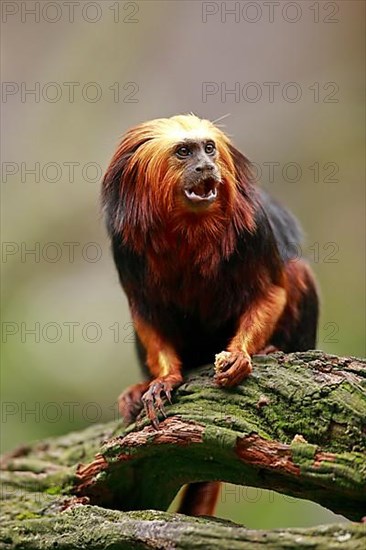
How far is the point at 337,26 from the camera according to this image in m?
7.86

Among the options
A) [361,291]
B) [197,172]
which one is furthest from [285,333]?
[361,291]

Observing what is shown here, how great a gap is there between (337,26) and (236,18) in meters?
1.01

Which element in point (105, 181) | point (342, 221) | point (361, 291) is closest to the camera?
point (105, 181)

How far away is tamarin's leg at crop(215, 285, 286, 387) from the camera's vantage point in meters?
3.15

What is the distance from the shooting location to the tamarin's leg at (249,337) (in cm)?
315

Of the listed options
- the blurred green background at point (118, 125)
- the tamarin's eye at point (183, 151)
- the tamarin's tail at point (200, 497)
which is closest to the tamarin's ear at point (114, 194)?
the tamarin's eye at point (183, 151)

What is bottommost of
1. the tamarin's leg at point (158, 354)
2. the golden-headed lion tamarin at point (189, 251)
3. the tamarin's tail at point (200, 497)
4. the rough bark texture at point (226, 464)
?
the tamarin's tail at point (200, 497)

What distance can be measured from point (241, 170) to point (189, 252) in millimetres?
450

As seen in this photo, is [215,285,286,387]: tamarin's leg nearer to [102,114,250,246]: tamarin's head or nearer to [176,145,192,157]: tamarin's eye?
[102,114,250,246]: tamarin's head

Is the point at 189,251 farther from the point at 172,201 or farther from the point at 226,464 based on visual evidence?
the point at 226,464

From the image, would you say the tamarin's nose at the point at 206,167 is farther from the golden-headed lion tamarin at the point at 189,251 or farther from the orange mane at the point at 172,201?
the orange mane at the point at 172,201

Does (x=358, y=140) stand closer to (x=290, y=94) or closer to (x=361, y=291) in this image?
(x=290, y=94)

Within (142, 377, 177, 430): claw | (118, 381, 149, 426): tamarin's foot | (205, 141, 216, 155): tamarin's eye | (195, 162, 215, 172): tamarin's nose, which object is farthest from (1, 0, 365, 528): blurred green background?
(195, 162, 215, 172): tamarin's nose

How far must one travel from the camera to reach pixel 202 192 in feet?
11.0
